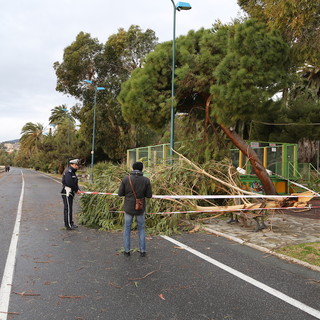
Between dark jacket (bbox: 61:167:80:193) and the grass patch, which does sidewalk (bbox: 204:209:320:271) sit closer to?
the grass patch

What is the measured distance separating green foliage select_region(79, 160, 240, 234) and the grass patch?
106 inches

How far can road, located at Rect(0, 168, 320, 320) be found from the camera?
360 cm

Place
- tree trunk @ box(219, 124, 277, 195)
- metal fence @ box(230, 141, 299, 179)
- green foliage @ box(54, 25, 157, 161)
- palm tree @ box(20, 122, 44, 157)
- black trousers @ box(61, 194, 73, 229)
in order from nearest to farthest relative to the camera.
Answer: black trousers @ box(61, 194, 73, 229)
tree trunk @ box(219, 124, 277, 195)
metal fence @ box(230, 141, 299, 179)
green foliage @ box(54, 25, 157, 161)
palm tree @ box(20, 122, 44, 157)

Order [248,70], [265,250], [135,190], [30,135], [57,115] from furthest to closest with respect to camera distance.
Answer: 1. [30,135]
2. [57,115]
3. [248,70]
4. [265,250]
5. [135,190]

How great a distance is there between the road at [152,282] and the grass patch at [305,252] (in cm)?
35

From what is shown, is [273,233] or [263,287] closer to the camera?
[263,287]

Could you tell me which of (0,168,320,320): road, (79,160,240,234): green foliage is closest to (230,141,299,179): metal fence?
(79,160,240,234): green foliage

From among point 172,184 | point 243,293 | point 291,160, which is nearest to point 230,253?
point 243,293

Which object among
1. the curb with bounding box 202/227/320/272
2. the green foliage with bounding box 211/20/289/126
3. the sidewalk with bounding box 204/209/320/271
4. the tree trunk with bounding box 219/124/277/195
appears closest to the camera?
the curb with bounding box 202/227/320/272

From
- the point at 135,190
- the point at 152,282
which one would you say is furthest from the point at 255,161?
the point at 152,282

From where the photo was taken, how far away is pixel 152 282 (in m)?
4.50

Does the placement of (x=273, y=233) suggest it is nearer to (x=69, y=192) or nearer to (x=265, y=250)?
(x=265, y=250)

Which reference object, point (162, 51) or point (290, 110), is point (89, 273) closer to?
point (162, 51)

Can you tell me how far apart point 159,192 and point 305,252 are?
13.7ft
